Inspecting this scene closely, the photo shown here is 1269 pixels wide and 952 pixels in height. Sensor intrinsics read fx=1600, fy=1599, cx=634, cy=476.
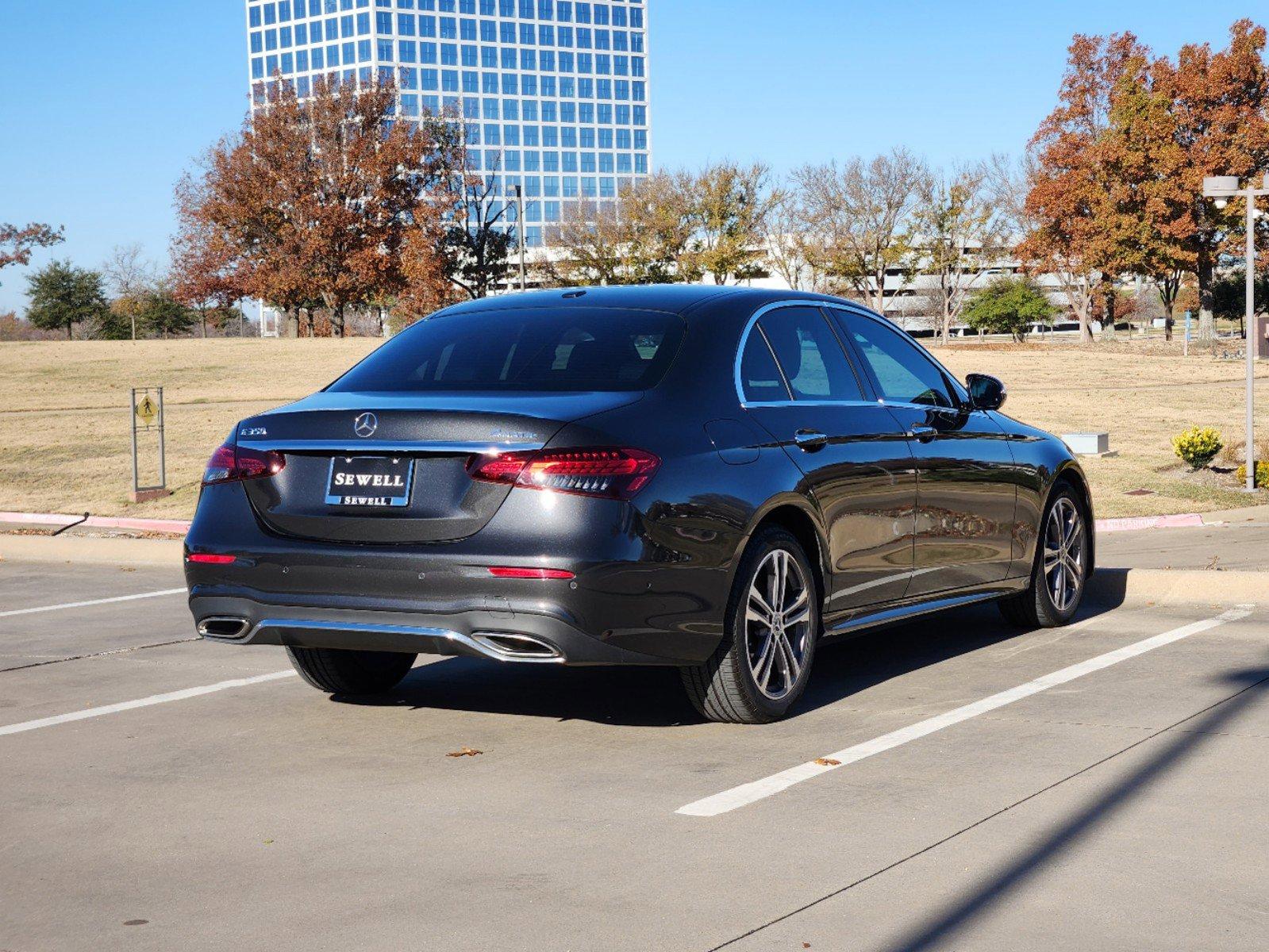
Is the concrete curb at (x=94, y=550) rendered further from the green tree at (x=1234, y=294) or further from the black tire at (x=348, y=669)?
the green tree at (x=1234, y=294)

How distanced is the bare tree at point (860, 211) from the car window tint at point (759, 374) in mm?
70010

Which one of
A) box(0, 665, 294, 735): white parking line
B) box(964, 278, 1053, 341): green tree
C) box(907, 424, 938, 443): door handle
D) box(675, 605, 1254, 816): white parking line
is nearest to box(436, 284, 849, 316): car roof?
box(907, 424, 938, 443): door handle

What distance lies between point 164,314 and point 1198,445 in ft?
209

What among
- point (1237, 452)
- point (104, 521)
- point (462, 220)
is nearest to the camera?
point (104, 521)

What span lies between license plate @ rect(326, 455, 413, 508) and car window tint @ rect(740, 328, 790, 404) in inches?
57.2

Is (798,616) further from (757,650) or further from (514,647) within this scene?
(514,647)

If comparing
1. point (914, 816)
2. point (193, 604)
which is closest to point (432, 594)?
point (193, 604)

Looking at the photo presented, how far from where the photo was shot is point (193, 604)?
6.14 meters

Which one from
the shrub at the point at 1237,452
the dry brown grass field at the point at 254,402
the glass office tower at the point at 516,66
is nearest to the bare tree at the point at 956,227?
the dry brown grass field at the point at 254,402

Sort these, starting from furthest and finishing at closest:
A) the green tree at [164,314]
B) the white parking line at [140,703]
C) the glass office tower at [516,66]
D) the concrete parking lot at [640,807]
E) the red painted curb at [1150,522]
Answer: the glass office tower at [516,66], the green tree at [164,314], the red painted curb at [1150,522], the white parking line at [140,703], the concrete parking lot at [640,807]

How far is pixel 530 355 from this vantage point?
6348mm

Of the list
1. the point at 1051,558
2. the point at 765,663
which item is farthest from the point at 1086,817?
the point at 1051,558

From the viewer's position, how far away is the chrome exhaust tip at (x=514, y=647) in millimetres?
5551

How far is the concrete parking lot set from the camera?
398cm
